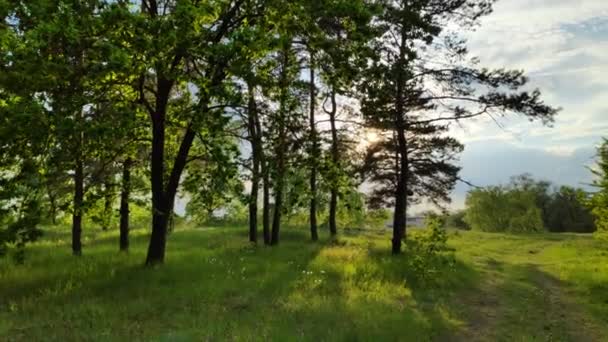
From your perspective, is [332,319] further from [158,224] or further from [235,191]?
[158,224]

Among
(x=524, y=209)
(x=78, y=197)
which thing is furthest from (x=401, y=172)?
(x=524, y=209)

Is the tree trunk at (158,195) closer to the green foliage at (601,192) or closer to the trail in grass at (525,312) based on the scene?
the trail in grass at (525,312)

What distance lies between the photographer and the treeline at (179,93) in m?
9.17

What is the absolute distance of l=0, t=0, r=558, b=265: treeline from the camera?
9172 millimetres

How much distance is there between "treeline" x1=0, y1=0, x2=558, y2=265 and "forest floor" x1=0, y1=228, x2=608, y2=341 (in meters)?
1.73

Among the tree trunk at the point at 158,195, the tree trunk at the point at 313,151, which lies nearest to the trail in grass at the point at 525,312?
the tree trunk at the point at 313,151

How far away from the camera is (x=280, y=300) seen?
976 cm

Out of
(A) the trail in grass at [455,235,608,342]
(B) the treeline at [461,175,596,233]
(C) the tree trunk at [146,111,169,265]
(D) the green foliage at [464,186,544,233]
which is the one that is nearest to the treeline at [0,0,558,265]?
(C) the tree trunk at [146,111,169,265]

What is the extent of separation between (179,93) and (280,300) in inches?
453

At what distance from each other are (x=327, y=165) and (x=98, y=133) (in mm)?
6806

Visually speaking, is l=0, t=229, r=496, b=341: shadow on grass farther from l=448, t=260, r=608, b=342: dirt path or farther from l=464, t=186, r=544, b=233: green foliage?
l=464, t=186, r=544, b=233: green foliage

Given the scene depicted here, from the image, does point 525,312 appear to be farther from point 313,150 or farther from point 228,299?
point 228,299

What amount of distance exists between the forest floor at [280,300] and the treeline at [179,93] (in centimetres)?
173

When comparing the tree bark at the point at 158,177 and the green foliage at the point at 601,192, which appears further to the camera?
the green foliage at the point at 601,192
